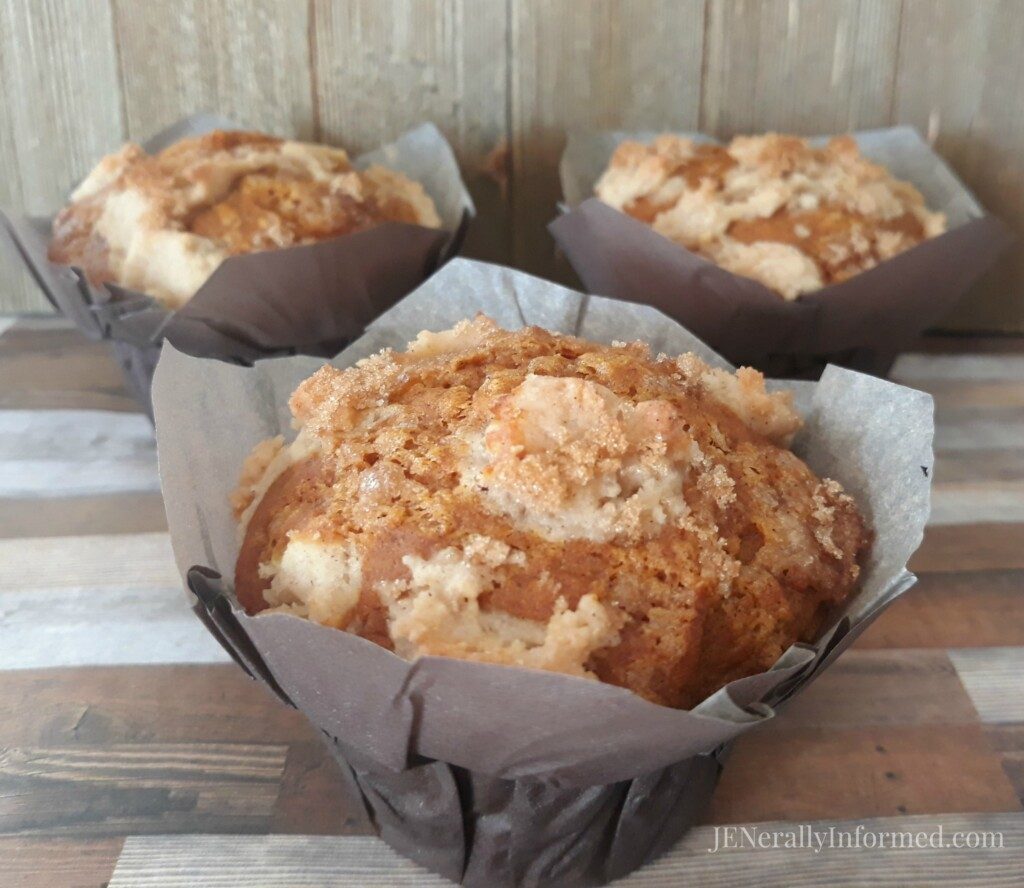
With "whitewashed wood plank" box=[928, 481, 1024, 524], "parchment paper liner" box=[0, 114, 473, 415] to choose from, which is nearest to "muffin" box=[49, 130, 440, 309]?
"parchment paper liner" box=[0, 114, 473, 415]

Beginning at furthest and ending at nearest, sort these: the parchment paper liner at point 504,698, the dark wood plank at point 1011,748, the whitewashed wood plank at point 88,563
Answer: the whitewashed wood plank at point 88,563
the dark wood plank at point 1011,748
the parchment paper liner at point 504,698

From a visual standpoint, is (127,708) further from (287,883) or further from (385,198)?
(385,198)

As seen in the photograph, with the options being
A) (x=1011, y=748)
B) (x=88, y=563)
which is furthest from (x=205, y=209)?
(x=1011, y=748)

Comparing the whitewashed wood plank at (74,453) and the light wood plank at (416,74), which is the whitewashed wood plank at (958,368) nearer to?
→ the light wood plank at (416,74)

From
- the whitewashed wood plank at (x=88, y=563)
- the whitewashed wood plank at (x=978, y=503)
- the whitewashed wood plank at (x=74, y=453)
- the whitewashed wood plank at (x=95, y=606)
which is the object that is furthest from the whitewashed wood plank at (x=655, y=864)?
the whitewashed wood plank at (x=74, y=453)

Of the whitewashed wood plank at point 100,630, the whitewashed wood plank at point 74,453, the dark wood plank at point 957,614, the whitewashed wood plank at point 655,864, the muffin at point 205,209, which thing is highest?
the muffin at point 205,209

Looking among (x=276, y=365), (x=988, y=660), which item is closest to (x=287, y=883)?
(x=276, y=365)
